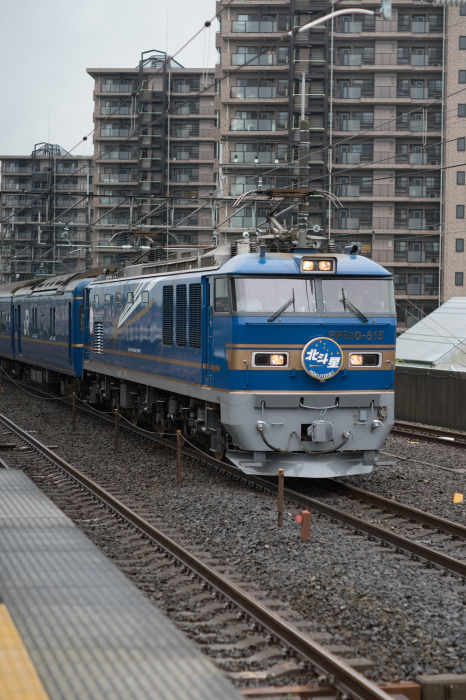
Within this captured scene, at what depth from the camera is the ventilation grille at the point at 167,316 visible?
15727 mm

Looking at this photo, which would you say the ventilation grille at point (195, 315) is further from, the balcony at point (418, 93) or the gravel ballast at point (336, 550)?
the balcony at point (418, 93)

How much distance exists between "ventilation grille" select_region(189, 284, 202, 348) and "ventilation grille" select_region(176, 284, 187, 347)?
356mm

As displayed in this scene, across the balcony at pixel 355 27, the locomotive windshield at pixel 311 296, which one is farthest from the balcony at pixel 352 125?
the locomotive windshield at pixel 311 296

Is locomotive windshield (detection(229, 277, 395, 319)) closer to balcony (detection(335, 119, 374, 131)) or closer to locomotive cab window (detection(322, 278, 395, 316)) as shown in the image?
locomotive cab window (detection(322, 278, 395, 316))

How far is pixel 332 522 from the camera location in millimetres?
10914

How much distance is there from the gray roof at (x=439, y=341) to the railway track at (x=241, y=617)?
15.8 metres

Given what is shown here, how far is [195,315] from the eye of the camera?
14312mm

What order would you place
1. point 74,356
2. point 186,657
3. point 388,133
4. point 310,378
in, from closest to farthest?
point 186,657, point 310,378, point 74,356, point 388,133

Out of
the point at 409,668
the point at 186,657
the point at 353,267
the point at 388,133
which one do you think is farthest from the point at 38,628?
the point at 388,133

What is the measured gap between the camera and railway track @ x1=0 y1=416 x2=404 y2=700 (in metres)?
5.94

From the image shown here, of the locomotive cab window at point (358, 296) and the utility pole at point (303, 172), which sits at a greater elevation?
the utility pole at point (303, 172)

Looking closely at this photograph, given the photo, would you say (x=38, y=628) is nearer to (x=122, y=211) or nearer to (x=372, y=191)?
(x=372, y=191)

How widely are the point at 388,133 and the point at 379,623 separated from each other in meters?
48.5

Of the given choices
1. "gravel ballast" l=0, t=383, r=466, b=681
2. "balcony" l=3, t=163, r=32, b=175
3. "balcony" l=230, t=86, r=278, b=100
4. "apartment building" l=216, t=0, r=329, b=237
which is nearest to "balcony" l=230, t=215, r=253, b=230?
"apartment building" l=216, t=0, r=329, b=237
